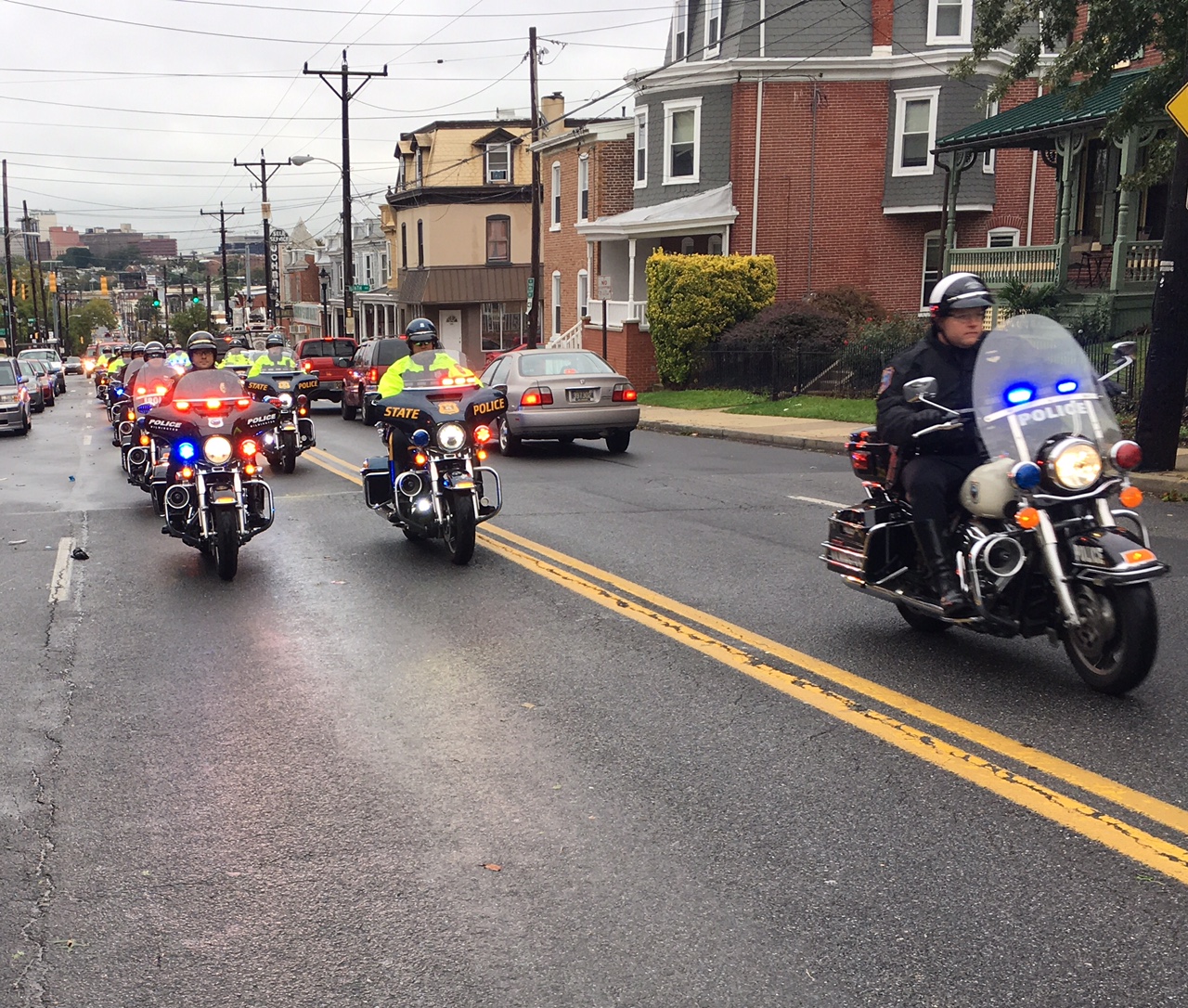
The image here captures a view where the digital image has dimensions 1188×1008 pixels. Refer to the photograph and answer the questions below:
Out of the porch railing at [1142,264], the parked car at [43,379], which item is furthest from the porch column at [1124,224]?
the parked car at [43,379]

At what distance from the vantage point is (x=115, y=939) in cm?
386

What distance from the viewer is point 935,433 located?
6418 mm

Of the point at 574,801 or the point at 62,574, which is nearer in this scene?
the point at 574,801

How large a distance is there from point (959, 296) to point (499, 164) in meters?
53.2

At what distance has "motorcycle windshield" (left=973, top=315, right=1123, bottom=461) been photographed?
5.88 m

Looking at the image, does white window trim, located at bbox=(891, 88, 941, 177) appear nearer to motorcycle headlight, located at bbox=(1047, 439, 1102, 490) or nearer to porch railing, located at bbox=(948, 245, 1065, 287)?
porch railing, located at bbox=(948, 245, 1065, 287)

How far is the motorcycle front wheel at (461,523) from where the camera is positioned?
31.6 feet

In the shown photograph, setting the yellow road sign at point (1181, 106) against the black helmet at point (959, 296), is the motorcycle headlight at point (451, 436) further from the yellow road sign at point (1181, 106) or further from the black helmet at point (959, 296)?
the yellow road sign at point (1181, 106)

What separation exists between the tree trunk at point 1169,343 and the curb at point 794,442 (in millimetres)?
374

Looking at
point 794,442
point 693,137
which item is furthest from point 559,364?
point 693,137

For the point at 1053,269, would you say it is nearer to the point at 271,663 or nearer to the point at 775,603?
the point at 775,603

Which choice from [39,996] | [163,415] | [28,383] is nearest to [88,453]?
[163,415]

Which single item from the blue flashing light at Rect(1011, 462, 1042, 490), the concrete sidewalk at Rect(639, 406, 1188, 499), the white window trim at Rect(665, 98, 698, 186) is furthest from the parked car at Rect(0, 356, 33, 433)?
the blue flashing light at Rect(1011, 462, 1042, 490)

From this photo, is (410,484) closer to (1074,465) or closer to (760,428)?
(1074,465)
